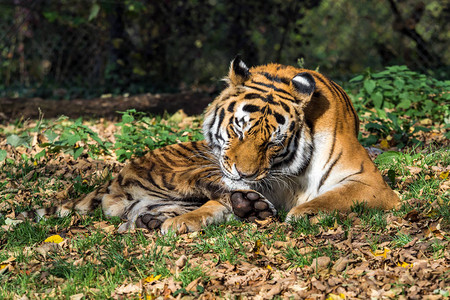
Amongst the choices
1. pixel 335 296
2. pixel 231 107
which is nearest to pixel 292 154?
pixel 231 107

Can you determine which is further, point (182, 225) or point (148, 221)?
point (148, 221)

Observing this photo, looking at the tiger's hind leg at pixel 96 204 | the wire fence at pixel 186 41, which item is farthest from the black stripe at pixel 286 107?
the wire fence at pixel 186 41

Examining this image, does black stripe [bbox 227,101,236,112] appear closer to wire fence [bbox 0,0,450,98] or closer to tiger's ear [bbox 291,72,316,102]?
tiger's ear [bbox 291,72,316,102]

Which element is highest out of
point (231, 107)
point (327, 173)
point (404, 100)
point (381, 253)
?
point (231, 107)

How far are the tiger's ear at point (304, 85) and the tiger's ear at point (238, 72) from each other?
0.37 metres

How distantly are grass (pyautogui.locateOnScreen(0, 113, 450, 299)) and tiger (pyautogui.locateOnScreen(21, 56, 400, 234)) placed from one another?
13cm

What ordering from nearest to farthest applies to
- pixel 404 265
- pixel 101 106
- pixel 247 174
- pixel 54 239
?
pixel 404 265 → pixel 247 174 → pixel 54 239 → pixel 101 106

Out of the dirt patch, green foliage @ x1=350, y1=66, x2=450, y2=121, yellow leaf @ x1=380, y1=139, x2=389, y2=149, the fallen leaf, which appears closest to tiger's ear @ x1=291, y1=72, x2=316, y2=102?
the fallen leaf

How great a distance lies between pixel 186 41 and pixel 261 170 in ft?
25.7

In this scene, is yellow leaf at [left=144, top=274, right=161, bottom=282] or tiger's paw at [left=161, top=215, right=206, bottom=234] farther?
tiger's paw at [left=161, top=215, right=206, bottom=234]

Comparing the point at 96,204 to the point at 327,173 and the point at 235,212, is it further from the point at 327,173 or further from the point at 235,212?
the point at 327,173

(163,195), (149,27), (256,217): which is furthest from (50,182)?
(149,27)

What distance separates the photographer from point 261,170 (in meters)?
3.66

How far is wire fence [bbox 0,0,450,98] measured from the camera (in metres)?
10.4
